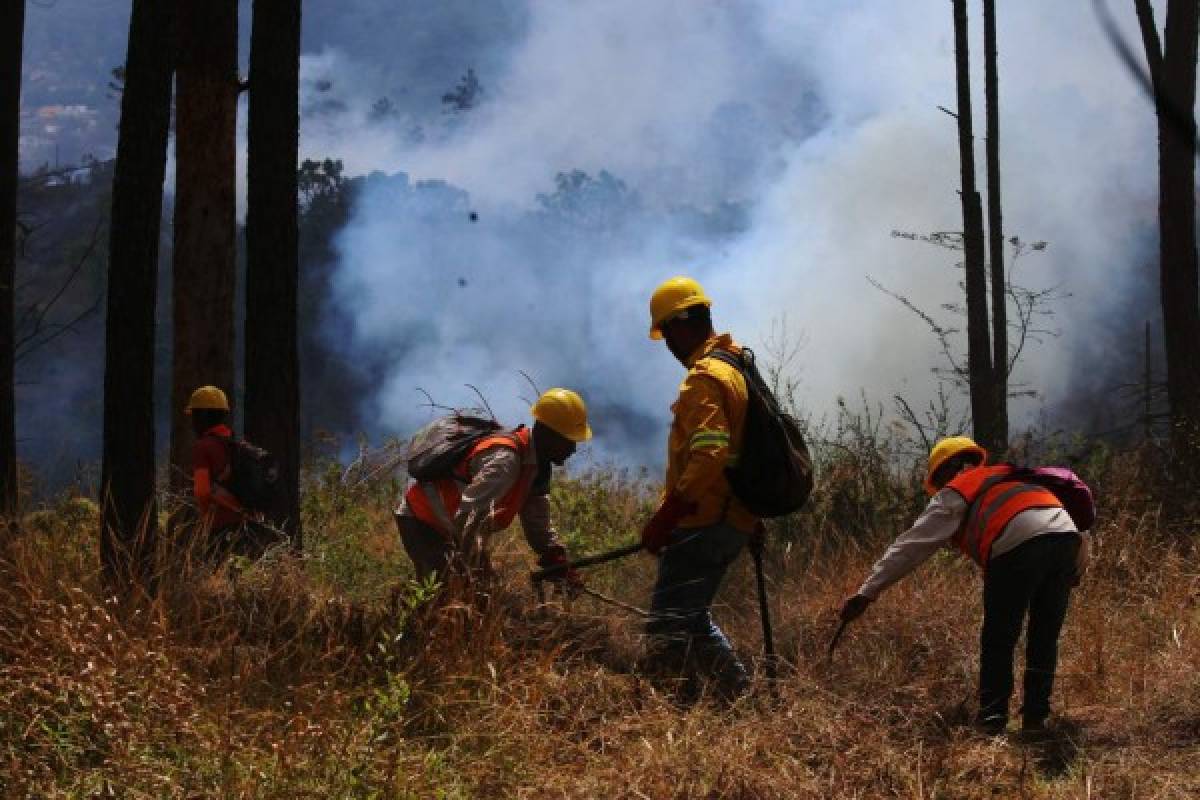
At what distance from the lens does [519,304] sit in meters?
40.2

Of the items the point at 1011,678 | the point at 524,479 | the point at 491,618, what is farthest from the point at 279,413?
the point at 1011,678

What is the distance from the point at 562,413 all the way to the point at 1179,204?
7810 millimetres

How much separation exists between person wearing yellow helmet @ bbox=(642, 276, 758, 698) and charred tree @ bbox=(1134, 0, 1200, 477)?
22.4ft

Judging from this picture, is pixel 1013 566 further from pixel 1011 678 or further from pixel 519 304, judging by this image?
pixel 519 304

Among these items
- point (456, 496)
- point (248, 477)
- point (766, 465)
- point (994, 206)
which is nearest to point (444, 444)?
point (456, 496)

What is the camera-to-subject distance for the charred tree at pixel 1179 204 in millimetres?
12031

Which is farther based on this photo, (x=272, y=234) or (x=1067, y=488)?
(x=272, y=234)

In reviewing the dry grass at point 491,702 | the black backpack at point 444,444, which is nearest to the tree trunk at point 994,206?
the dry grass at point 491,702

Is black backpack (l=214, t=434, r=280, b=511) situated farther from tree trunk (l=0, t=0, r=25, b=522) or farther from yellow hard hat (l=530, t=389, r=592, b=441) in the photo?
yellow hard hat (l=530, t=389, r=592, b=441)

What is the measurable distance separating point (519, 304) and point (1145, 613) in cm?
3285

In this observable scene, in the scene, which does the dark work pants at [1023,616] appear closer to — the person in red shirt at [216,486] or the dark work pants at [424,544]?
the dark work pants at [424,544]

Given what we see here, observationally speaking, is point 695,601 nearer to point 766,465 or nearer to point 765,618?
point 765,618

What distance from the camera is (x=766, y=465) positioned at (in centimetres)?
614

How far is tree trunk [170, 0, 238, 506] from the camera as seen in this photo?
353 inches
